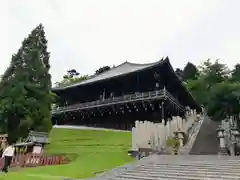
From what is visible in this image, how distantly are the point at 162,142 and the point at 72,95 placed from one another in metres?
22.8

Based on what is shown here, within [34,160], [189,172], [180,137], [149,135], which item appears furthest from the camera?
[180,137]

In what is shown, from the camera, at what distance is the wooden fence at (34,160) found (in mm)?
15180

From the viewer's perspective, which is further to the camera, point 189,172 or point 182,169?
point 182,169

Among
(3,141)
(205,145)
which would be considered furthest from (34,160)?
(205,145)

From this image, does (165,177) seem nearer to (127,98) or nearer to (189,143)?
(189,143)

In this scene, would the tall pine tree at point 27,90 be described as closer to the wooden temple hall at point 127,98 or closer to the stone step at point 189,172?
the wooden temple hall at point 127,98

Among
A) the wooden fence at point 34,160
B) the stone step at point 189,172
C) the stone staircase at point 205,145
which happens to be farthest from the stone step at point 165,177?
the stone staircase at point 205,145

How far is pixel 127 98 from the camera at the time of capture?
3038 centimetres

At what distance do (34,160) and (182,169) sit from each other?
870cm

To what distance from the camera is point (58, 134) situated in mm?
29891

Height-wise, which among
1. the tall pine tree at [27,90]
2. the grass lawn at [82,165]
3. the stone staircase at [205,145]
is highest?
the tall pine tree at [27,90]

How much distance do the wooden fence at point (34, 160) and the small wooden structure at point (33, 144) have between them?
260 cm

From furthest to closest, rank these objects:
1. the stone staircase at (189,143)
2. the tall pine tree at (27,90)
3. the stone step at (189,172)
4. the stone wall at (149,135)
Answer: the tall pine tree at (27,90)
the stone staircase at (189,143)
the stone wall at (149,135)
the stone step at (189,172)

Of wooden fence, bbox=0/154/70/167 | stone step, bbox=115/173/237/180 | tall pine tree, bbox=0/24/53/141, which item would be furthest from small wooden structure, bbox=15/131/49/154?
stone step, bbox=115/173/237/180
